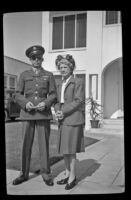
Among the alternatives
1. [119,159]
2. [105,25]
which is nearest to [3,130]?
[119,159]

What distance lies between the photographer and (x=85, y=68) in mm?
2719

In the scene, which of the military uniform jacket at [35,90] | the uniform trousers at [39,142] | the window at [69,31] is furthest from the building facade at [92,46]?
the uniform trousers at [39,142]

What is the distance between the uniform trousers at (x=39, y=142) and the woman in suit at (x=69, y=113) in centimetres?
14

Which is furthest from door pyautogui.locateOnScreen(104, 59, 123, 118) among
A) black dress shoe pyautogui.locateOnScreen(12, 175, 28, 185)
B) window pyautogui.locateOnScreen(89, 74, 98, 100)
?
black dress shoe pyautogui.locateOnScreen(12, 175, 28, 185)

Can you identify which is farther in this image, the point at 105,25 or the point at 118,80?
the point at 118,80

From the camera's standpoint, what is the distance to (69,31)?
2844 millimetres

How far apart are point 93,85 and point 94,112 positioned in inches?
11.2

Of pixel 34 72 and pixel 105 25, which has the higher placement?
pixel 105 25

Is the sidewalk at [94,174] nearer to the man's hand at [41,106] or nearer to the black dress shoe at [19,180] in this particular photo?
the black dress shoe at [19,180]

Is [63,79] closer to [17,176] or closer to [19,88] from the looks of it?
[19,88]

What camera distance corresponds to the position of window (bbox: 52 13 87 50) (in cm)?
274

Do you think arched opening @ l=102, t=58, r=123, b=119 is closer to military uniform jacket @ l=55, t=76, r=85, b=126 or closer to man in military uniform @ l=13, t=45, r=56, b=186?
military uniform jacket @ l=55, t=76, r=85, b=126

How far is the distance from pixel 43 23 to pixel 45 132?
3.56 feet

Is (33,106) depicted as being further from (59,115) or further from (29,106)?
(59,115)
